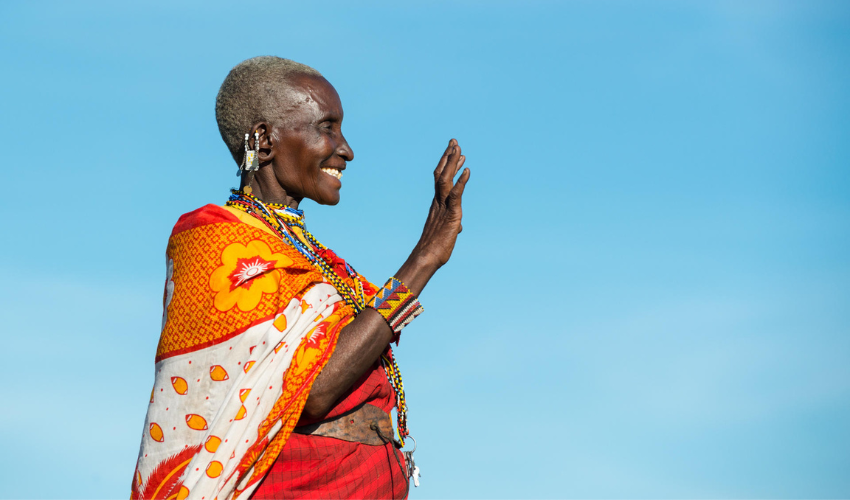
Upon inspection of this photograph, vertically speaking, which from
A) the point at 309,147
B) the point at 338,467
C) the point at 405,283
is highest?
the point at 309,147

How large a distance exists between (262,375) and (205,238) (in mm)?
785

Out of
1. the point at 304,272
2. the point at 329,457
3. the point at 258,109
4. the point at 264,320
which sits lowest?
the point at 329,457

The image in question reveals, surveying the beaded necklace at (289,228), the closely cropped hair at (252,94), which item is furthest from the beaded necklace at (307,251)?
the closely cropped hair at (252,94)

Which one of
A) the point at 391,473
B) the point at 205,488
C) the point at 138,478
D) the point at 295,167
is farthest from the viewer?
the point at 295,167

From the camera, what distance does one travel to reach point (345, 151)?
5.63 metres

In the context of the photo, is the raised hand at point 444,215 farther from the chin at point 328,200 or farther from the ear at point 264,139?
the ear at point 264,139

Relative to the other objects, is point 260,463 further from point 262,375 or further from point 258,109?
point 258,109

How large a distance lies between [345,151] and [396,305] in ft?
4.16

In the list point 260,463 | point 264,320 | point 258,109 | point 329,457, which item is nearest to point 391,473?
point 329,457

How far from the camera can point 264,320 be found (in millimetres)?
4629

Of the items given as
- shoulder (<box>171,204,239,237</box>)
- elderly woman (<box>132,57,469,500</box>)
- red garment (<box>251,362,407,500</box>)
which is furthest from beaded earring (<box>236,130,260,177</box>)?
red garment (<box>251,362,407,500</box>)

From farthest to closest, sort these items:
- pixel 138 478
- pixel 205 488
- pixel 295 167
Answer: pixel 295 167 → pixel 138 478 → pixel 205 488

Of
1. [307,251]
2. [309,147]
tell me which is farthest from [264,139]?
[307,251]

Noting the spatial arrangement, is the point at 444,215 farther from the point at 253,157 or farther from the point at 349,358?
the point at 253,157
